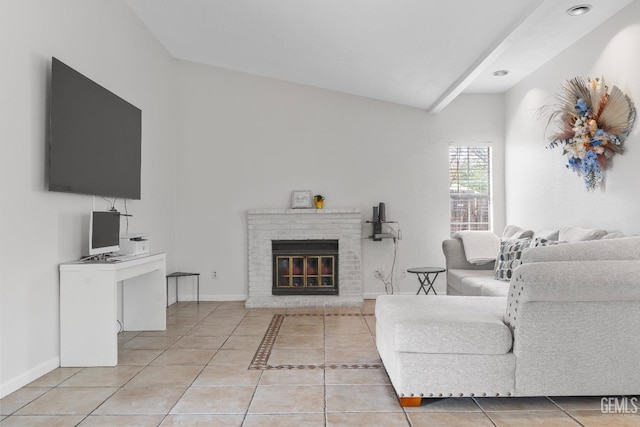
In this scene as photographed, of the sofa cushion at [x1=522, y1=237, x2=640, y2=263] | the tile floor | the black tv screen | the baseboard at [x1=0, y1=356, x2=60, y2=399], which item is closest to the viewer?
the tile floor

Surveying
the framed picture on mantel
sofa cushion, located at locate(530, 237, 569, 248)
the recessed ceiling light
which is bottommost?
sofa cushion, located at locate(530, 237, 569, 248)

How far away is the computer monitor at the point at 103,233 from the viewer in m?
3.89

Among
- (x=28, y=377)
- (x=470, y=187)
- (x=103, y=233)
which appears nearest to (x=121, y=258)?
(x=103, y=233)

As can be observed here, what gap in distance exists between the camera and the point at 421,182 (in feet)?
22.5

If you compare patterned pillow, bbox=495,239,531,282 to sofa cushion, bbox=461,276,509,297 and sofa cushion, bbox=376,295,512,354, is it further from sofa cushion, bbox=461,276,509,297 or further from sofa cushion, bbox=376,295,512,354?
sofa cushion, bbox=376,295,512,354

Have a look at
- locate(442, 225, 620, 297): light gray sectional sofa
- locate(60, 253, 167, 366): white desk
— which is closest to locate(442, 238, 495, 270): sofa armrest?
locate(442, 225, 620, 297): light gray sectional sofa

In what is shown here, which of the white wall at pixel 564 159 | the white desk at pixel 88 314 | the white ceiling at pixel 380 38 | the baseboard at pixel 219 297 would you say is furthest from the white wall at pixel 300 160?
the white desk at pixel 88 314

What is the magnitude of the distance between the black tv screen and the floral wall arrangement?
4.12 meters

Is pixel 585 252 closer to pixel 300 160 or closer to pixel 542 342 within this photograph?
pixel 542 342

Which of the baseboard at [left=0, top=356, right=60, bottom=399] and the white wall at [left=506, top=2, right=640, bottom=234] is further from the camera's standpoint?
the white wall at [left=506, top=2, right=640, bottom=234]

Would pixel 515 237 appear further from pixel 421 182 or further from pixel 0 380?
pixel 0 380

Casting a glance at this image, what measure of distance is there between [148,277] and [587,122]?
167 inches

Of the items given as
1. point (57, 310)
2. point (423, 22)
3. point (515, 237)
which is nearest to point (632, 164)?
point (515, 237)

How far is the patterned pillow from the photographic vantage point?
15.6 feet
